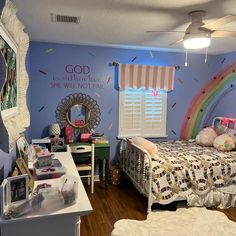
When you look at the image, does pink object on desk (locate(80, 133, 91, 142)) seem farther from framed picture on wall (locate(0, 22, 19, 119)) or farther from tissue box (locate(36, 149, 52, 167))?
framed picture on wall (locate(0, 22, 19, 119))

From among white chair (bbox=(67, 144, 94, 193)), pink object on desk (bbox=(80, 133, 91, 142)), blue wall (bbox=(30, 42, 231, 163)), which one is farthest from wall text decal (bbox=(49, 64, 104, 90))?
white chair (bbox=(67, 144, 94, 193))

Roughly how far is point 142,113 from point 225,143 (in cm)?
145

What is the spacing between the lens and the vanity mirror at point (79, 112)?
3.81 metres

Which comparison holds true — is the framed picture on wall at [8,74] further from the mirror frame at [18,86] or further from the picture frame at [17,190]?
the picture frame at [17,190]

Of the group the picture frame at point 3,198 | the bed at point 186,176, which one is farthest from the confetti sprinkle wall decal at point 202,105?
the picture frame at point 3,198

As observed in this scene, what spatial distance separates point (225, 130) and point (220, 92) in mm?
916

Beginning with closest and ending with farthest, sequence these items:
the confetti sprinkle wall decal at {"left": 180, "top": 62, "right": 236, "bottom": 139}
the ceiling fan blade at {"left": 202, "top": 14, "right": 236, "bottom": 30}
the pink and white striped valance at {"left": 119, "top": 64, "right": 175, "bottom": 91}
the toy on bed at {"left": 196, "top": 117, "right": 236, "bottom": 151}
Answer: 1. the ceiling fan blade at {"left": 202, "top": 14, "right": 236, "bottom": 30}
2. the toy on bed at {"left": 196, "top": 117, "right": 236, "bottom": 151}
3. the pink and white striped valance at {"left": 119, "top": 64, "right": 175, "bottom": 91}
4. the confetti sprinkle wall decal at {"left": 180, "top": 62, "right": 236, "bottom": 139}

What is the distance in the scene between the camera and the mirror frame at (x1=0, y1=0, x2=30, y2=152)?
1312 mm

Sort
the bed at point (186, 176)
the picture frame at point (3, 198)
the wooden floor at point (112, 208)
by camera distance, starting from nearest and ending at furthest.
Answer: the picture frame at point (3, 198) < the wooden floor at point (112, 208) < the bed at point (186, 176)

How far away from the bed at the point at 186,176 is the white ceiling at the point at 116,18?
5.05 ft

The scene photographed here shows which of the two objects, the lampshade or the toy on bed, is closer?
the lampshade

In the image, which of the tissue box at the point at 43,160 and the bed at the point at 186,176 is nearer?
the tissue box at the point at 43,160

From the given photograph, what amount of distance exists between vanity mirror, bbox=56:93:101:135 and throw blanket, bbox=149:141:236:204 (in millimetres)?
1307

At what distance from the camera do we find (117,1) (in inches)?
76.7
